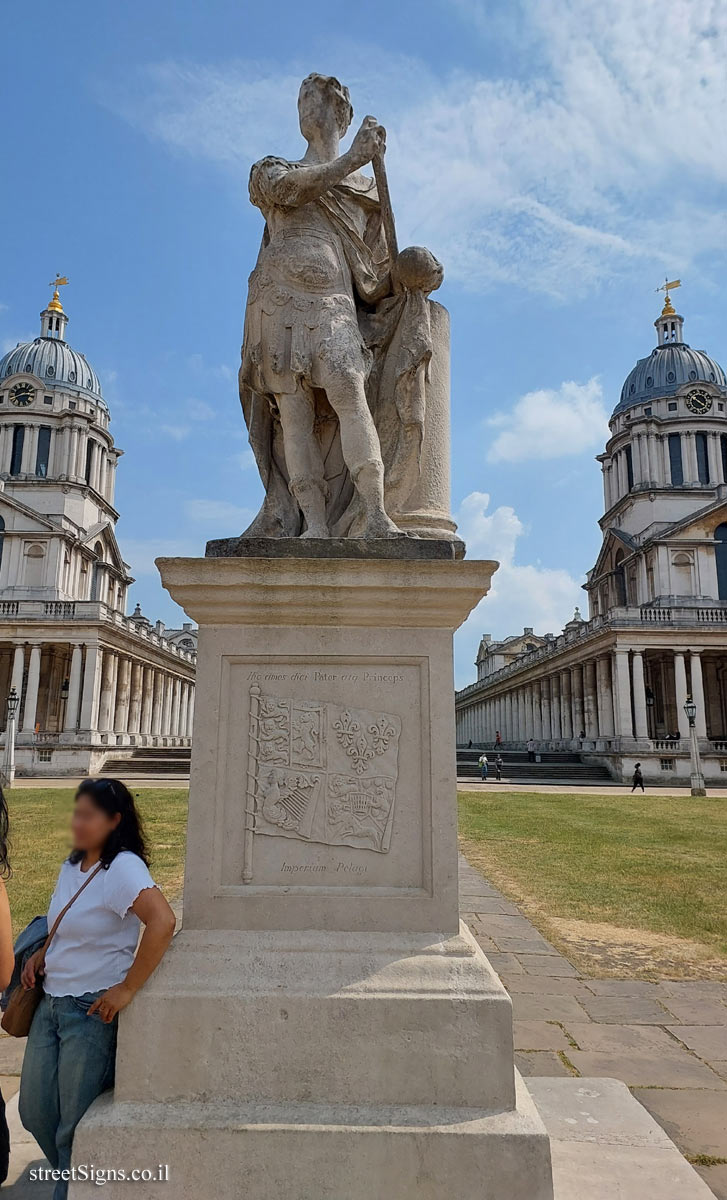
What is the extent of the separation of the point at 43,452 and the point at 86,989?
65.2 m

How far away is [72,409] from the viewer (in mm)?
63312

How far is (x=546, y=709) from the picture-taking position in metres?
65.1

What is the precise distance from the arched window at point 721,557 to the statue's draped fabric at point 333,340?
175 ft

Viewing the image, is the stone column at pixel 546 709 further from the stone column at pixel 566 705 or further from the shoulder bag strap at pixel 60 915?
the shoulder bag strap at pixel 60 915

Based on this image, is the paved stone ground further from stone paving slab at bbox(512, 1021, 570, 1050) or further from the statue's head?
the statue's head

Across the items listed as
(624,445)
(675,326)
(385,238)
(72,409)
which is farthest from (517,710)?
(385,238)

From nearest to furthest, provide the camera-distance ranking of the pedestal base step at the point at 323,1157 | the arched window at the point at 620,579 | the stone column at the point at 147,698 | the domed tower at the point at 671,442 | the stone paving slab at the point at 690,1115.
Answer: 1. the pedestal base step at the point at 323,1157
2. the stone paving slab at the point at 690,1115
3. the domed tower at the point at 671,442
4. the arched window at the point at 620,579
5. the stone column at the point at 147,698

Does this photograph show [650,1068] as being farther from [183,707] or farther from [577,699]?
[183,707]

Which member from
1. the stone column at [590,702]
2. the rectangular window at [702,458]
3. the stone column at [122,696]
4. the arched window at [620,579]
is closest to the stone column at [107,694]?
the stone column at [122,696]

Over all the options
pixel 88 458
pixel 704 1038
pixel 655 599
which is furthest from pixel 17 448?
pixel 704 1038

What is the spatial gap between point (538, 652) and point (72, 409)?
4406 cm

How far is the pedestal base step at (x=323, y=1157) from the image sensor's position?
2.49 metres

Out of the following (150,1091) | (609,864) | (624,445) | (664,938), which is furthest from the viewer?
(624,445)

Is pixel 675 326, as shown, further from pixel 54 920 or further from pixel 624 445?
pixel 54 920
